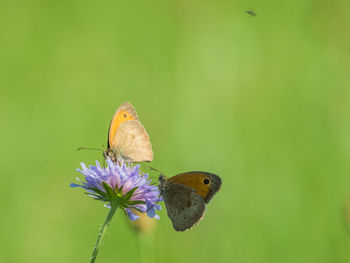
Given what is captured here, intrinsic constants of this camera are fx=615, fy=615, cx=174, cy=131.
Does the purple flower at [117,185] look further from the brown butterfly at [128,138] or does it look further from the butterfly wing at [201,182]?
the brown butterfly at [128,138]

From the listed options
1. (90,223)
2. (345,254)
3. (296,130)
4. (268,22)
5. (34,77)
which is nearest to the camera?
(345,254)

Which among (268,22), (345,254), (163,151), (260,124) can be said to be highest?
(268,22)

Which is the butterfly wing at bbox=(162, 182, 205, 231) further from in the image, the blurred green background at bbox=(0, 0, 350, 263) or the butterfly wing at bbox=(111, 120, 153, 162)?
the blurred green background at bbox=(0, 0, 350, 263)

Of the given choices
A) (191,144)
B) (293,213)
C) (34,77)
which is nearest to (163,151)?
(191,144)

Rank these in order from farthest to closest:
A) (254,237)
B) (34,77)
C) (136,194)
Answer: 1. (34,77)
2. (254,237)
3. (136,194)

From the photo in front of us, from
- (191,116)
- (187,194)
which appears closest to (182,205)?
(187,194)

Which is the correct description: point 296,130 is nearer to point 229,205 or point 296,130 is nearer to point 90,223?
→ point 229,205

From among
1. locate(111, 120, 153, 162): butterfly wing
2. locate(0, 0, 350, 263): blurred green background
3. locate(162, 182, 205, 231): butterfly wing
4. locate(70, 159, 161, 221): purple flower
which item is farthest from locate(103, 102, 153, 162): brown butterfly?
locate(0, 0, 350, 263): blurred green background
